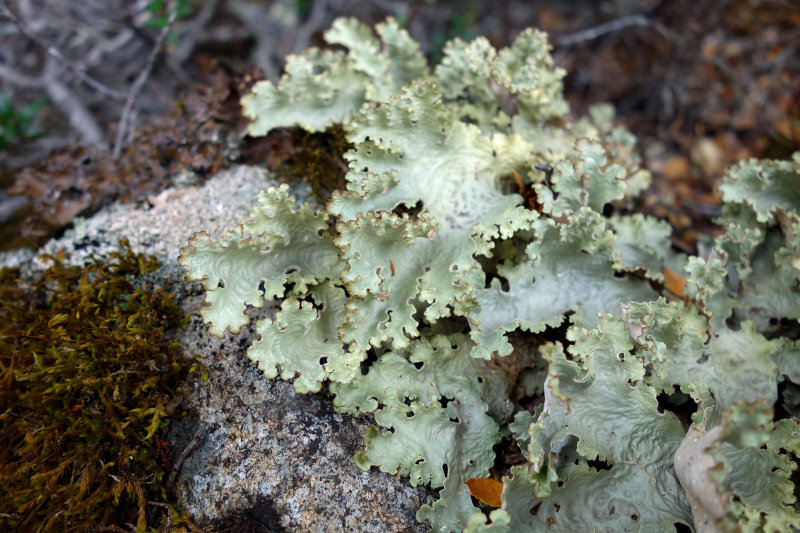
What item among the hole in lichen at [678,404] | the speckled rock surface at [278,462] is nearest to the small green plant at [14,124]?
the speckled rock surface at [278,462]

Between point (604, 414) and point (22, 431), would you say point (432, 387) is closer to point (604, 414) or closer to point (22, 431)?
point (604, 414)

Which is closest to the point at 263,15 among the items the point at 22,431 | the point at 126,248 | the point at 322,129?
the point at 322,129

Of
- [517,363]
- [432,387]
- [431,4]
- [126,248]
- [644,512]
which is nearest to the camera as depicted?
[644,512]

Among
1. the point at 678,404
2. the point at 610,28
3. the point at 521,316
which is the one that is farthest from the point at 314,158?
the point at 610,28

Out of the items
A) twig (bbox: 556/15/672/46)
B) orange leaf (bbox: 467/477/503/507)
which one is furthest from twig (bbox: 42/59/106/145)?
orange leaf (bbox: 467/477/503/507)

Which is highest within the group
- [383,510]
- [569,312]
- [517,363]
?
[569,312]

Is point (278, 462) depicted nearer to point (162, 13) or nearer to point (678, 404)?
point (678, 404)
